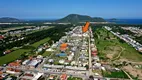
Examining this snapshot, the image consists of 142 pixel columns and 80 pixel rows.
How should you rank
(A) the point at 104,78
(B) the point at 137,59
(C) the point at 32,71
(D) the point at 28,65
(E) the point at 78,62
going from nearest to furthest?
(A) the point at 104,78 → (C) the point at 32,71 → (D) the point at 28,65 → (E) the point at 78,62 → (B) the point at 137,59

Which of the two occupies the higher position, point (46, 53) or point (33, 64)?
point (46, 53)

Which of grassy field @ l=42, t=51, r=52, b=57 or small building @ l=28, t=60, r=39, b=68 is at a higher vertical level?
grassy field @ l=42, t=51, r=52, b=57

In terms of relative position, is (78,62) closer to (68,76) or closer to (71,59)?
(71,59)

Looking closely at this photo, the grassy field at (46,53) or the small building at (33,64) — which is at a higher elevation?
the grassy field at (46,53)

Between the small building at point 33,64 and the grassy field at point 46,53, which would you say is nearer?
the small building at point 33,64

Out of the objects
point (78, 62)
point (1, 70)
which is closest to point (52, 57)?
point (78, 62)

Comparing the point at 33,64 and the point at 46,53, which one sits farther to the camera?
the point at 46,53

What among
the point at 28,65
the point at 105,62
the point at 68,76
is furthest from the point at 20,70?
the point at 105,62

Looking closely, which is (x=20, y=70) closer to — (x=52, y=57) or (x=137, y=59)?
(x=52, y=57)

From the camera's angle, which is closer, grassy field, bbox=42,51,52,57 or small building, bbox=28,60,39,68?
small building, bbox=28,60,39,68

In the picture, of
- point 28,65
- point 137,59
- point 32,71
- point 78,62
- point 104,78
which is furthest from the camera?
point 137,59

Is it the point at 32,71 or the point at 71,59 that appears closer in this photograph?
the point at 32,71
